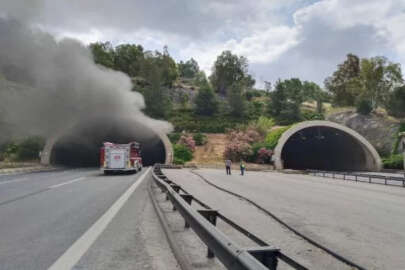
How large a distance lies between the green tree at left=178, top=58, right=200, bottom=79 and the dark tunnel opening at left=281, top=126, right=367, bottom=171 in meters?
122

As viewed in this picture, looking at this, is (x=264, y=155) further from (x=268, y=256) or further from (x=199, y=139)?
(x=268, y=256)

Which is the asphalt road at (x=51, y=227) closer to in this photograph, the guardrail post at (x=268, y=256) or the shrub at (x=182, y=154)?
the guardrail post at (x=268, y=256)

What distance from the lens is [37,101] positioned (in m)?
27.3

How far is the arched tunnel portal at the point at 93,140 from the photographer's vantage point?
34.7 metres

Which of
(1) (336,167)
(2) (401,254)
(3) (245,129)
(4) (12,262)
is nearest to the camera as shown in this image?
(4) (12,262)

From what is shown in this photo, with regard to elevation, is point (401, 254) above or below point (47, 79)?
below

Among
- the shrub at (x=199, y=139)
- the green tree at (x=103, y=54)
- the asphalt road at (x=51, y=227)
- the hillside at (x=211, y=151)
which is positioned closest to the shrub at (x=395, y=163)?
the hillside at (x=211, y=151)

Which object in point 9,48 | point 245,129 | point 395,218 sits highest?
point 9,48

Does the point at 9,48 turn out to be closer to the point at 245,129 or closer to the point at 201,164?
the point at 201,164

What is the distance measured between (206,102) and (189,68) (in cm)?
10267

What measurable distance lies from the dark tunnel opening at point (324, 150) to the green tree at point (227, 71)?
196ft

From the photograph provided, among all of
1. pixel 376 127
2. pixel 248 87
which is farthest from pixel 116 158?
pixel 248 87

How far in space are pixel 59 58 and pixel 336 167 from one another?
114 ft

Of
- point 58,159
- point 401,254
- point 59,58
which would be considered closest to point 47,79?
point 59,58
